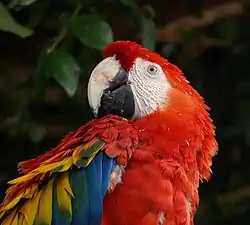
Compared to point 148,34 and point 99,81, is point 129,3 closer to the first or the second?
point 148,34

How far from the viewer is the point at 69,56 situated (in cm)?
172

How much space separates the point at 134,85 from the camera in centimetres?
156

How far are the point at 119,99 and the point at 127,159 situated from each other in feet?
0.47

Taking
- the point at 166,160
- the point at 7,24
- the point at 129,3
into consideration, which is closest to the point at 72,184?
the point at 166,160

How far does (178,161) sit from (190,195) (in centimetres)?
6

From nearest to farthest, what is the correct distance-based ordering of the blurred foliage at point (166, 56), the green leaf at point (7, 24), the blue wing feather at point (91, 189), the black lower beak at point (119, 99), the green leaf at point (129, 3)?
the blue wing feather at point (91, 189)
the black lower beak at point (119, 99)
the green leaf at point (7, 24)
the green leaf at point (129, 3)
the blurred foliage at point (166, 56)

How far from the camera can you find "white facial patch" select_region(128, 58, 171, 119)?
155 centimetres

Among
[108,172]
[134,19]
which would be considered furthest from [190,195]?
[134,19]

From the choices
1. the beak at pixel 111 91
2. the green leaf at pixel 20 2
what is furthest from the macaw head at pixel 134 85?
the green leaf at pixel 20 2

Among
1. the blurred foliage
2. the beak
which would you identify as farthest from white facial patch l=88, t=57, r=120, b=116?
the blurred foliage

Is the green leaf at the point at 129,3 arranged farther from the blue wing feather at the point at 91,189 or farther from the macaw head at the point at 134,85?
the blue wing feather at the point at 91,189

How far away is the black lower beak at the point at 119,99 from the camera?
153cm

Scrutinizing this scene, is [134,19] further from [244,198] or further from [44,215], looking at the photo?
[244,198]

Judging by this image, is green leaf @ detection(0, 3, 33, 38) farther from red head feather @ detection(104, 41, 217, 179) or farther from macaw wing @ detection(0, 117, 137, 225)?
macaw wing @ detection(0, 117, 137, 225)
